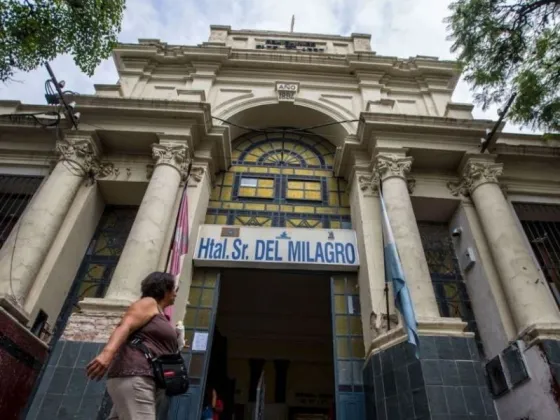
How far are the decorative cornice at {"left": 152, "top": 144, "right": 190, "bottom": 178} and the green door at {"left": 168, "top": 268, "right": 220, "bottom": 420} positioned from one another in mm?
2305

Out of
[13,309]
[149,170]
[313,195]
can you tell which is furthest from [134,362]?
[313,195]

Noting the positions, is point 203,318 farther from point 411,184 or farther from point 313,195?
point 411,184

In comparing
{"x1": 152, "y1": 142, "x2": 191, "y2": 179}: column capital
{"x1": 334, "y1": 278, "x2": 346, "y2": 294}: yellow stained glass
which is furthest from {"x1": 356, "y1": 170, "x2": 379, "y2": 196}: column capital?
{"x1": 152, "y1": 142, "x2": 191, "y2": 179}: column capital

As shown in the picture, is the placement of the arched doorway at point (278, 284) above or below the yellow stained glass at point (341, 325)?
above

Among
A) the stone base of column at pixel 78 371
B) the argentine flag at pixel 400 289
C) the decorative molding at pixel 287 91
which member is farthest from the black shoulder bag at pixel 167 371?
the decorative molding at pixel 287 91

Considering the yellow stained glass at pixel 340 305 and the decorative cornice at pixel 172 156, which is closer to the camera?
the yellow stained glass at pixel 340 305

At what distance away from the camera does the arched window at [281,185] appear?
9.45 m

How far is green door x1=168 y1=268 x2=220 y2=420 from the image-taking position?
6570mm

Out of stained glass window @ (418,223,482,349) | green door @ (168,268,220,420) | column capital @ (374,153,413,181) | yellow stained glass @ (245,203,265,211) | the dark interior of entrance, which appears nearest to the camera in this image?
green door @ (168,268,220,420)

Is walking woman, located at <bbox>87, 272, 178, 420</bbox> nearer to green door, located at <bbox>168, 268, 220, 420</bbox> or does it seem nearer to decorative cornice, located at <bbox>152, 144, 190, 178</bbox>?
green door, located at <bbox>168, 268, 220, 420</bbox>

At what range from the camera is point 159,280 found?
3104 mm

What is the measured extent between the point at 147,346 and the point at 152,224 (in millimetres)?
4887

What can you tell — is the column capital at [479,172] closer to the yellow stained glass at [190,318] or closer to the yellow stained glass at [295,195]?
the yellow stained glass at [295,195]

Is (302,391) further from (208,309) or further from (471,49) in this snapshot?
(471,49)
